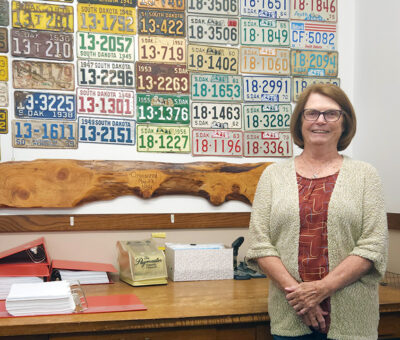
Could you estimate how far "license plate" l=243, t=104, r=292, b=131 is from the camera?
3.03 metres

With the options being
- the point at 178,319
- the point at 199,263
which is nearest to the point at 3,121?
the point at 199,263

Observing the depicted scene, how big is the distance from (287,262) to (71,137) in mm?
1386

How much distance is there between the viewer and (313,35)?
3.13 m

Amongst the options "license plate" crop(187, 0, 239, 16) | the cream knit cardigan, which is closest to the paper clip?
the cream knit cardigan

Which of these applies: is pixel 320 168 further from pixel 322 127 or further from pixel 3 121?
pixel 3 121

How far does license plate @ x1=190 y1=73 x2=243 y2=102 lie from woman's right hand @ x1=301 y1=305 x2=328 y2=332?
1462 millimetres

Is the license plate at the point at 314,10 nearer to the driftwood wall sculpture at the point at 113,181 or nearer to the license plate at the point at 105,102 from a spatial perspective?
the driftwood wall sculpture at the point at 113,181

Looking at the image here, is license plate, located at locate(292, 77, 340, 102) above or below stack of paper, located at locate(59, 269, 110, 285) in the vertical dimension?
above

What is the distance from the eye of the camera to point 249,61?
3.03 metres

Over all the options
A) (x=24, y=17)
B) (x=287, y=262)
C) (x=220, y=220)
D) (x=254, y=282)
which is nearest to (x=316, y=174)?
(x=287, y=262)

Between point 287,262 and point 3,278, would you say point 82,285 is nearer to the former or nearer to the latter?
point 3,278

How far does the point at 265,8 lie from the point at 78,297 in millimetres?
1926

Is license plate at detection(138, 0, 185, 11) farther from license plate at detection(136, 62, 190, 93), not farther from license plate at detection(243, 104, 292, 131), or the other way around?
license plate at detection(243, 104, 292, 131)

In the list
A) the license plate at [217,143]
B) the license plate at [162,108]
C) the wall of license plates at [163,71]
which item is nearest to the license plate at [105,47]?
the wall of license plates at [163,71]
